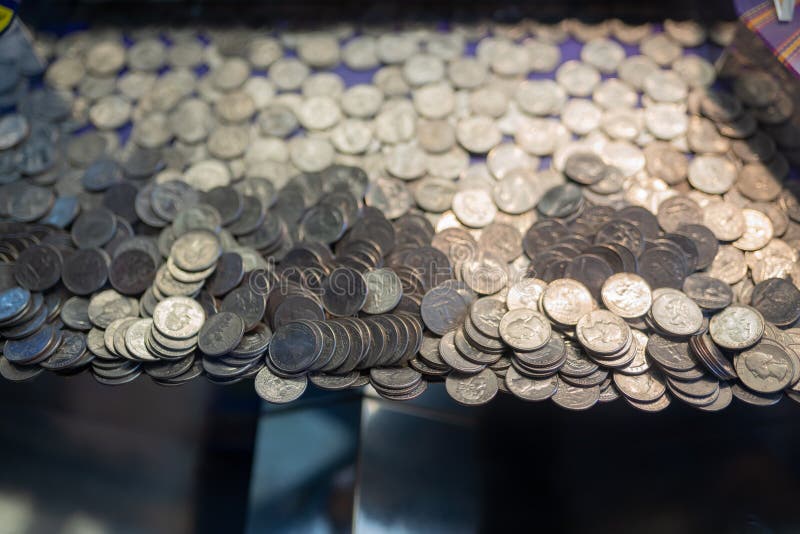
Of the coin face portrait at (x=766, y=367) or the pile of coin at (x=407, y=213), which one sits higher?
the pile of coin at (x=407, y=213)

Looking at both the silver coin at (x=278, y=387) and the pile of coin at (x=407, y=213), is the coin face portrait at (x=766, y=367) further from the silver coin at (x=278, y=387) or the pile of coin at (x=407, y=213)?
→ the silver coin at (x=278, y=387)

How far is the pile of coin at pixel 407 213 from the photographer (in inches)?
77.9

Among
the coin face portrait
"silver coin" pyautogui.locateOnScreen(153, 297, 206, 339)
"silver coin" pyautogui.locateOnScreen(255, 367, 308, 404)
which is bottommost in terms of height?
"silver coin" pyautogui.locateOnScreen(255, 367, 308, 404)

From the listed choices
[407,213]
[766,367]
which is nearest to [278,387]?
[407,213]

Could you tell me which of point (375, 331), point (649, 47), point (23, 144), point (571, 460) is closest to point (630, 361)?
point (571, 460)

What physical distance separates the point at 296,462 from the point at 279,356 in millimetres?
577

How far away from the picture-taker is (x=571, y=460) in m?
2.42

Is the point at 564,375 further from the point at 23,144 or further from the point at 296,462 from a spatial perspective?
the point at 23,144

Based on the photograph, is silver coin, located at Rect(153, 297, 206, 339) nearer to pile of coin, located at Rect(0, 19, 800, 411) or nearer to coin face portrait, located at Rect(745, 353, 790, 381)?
pile of coin, located at Rect(0, 19, 800, 411)

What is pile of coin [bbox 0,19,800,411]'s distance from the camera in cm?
198

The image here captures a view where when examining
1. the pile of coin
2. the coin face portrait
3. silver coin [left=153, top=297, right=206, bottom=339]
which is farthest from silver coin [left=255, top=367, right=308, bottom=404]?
the coin face portrait

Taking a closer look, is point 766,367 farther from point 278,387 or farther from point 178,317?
point 178,317

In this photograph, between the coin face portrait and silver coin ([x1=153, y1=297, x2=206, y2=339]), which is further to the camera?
silver coin ([x1=153, y1=297, x2=206, y2=339])

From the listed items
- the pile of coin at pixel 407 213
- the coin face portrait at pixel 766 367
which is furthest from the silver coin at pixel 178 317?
the coin face portrait at pixel 766 367
